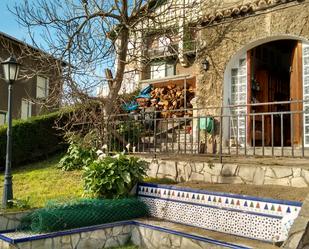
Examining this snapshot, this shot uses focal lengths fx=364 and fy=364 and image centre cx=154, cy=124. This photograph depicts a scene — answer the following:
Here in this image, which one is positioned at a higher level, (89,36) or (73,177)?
(89,36)

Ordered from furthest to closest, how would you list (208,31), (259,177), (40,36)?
(208,31) < (40,36) < (259,177)

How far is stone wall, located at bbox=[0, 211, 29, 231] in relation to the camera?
18.9ft

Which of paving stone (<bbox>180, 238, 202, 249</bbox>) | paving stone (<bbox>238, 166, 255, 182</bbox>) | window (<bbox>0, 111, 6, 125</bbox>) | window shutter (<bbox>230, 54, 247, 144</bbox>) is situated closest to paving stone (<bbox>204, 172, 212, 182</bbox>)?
paving stone (<bbox>238, 166, 255, 182</bbox>)

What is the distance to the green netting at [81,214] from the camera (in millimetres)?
5552

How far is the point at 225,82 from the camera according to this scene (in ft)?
31.9

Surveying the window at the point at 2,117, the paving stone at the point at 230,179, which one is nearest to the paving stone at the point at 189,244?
the paving stone at the point at 230,179

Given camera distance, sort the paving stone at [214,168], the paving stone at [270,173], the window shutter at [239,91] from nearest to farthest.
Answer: the paving stone at [270,173] < the paving stone at [214,168] < the window shutter at [239,91]

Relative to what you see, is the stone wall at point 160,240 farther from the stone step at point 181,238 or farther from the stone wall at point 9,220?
the stone wall at point 9,220

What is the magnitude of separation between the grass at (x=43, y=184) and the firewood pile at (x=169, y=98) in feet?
17.6

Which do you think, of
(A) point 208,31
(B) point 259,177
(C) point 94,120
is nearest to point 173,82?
(A) point 208,31

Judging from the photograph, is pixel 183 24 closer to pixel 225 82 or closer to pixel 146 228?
pixel 225 82

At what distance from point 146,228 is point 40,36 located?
5.56m

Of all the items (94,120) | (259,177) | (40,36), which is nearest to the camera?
(259,177)

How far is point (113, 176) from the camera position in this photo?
655cm
